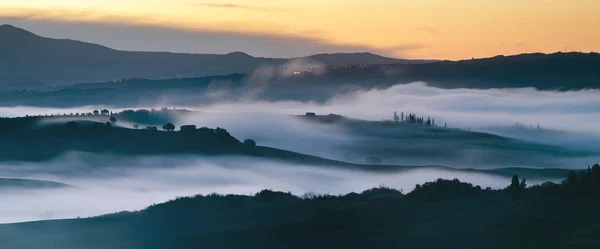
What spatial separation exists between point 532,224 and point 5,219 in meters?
54.0

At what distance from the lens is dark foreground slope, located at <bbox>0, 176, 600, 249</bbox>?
7438 cm

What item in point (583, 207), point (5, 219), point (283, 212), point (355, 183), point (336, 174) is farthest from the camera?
point (336, 174)

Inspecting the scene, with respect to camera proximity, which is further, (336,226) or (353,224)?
(353,224)

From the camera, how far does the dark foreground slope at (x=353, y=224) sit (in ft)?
244

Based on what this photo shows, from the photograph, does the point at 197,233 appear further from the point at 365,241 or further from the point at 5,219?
the point at 5,219

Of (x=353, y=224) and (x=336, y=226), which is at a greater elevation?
(x=353, y=224)

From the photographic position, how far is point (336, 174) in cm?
18950

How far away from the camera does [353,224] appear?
8638 cm

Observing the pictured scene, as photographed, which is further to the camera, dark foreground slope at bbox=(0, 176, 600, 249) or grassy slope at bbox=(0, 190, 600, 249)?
dark foreground slope at bbox=(0, 176, 600, 249)

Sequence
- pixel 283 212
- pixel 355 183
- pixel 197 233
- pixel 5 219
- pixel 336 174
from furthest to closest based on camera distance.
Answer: pixel 336 174 → pixel 355 183 → pixel 5 219 → pixel 283 212 → pixel 197 233

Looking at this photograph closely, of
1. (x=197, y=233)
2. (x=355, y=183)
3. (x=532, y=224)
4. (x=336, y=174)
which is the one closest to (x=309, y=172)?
(x=336, y=174)

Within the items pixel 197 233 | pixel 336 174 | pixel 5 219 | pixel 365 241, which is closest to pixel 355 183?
pixel 336 174

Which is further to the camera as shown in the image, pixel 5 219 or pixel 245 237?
pixel 5 219

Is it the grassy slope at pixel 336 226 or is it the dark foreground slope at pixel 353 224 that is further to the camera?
the dark foreground slope at pixel 353 224
